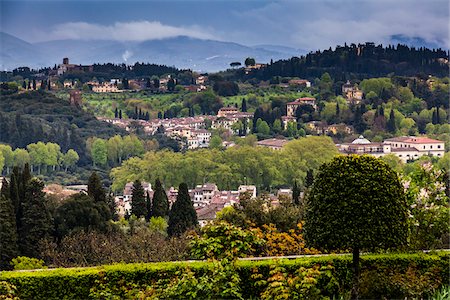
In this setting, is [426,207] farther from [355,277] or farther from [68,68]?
[68,68]

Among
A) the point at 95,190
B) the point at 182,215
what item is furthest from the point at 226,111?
the point at 95,190

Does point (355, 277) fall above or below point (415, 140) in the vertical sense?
below

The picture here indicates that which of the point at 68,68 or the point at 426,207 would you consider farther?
the point at 68,68

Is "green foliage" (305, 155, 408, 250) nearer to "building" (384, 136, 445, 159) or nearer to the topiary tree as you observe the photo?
the topiary tree

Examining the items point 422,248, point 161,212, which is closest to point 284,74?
point 161,212

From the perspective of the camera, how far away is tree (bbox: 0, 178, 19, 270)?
38.0 ft

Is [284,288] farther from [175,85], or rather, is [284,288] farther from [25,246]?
[175,85]

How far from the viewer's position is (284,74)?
2904 inches

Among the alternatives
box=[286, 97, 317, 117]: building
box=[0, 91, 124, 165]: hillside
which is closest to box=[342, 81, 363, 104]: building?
box=[286, 97, 317, 117]: building

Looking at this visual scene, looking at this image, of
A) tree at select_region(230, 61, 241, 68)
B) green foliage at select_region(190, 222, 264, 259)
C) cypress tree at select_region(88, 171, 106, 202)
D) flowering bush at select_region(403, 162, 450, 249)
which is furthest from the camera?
tree at select_region(230, 61, 241, 68)

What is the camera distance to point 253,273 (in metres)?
5.88

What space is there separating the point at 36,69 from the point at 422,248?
80.0 metres

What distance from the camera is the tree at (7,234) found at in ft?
38.0

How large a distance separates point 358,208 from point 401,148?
3973cm
